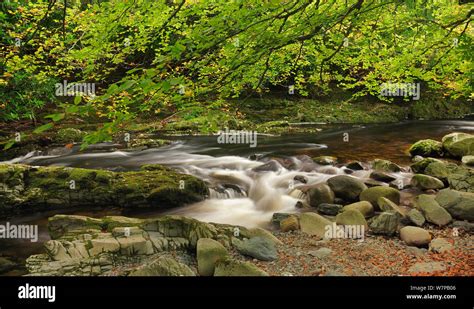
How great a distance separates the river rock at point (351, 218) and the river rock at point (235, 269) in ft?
11.0

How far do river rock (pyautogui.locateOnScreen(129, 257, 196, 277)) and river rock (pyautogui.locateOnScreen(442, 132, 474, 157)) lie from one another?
509 inches

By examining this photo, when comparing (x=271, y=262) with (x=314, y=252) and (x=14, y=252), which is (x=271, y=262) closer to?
(x=314, y=252)

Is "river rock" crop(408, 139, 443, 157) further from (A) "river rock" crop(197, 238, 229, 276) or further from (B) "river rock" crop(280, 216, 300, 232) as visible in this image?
(A) "river rock" crop(197, 238, 229, 276)

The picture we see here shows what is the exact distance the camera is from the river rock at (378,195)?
9305mm

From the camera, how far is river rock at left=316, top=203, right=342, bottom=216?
9016mm

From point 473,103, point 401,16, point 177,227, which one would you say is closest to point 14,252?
point 177,227

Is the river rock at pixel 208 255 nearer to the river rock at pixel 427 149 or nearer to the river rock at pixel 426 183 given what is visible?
the river rock at pixel 426 183

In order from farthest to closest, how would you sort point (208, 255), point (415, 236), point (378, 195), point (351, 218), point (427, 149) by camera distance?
point (427, 149) → point (378, 195) → point (351, 218) → point (415, 236) → point (208, 255)

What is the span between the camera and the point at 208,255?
5945 millimetres

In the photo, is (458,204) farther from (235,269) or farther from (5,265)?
(5,265)

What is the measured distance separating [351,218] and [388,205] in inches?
53.6

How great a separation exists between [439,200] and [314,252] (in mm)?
4122

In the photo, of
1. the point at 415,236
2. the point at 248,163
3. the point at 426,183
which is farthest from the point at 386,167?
the point at 415,236

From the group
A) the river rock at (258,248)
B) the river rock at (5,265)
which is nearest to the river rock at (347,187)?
the river rock at (258,248)
